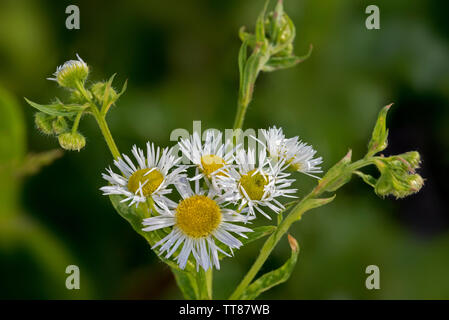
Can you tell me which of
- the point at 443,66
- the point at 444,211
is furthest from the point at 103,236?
the point at 443,66

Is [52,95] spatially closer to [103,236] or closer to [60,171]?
[60,171]

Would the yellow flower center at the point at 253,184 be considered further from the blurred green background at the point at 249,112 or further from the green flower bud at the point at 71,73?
the blurred green background at the point at 249,112

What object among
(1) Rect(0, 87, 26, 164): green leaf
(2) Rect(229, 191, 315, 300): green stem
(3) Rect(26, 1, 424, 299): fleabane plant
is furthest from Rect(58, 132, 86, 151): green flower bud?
(1) Rect(0, 87, 26, 164): green leaf

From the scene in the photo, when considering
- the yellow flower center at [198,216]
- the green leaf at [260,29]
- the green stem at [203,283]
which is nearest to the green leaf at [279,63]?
the green leaf at [260,29]

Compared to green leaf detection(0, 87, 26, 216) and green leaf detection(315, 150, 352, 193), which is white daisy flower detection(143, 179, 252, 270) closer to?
green leaf detection(315, 150, 352, 193)

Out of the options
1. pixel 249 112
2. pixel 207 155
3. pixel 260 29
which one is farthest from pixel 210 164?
pixel 249 112

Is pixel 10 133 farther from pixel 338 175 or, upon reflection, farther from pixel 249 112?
pixel 338 175
